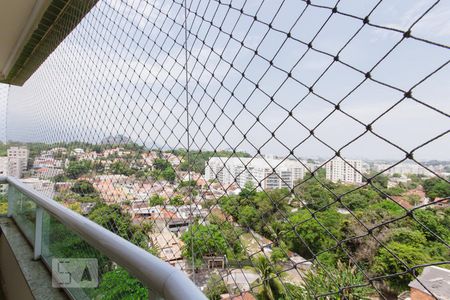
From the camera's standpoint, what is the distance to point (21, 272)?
1.29m

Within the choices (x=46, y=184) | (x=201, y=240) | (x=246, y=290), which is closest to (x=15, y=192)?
(x=46, y=184)

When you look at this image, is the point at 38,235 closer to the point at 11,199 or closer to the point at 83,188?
the point at 83,188

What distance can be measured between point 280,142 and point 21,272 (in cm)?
140

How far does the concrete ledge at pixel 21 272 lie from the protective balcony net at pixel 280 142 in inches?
15.8

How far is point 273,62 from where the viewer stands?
91 cm

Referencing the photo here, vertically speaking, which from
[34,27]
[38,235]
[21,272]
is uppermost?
[34,27]

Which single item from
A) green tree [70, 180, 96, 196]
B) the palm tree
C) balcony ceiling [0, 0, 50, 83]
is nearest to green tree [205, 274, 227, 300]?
the palm tree

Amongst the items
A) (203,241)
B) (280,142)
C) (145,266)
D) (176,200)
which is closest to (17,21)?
(176,200)

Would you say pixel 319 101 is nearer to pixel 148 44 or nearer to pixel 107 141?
pixel 148 44

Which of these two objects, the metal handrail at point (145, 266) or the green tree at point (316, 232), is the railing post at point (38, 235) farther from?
the green tree at point (316, 232)

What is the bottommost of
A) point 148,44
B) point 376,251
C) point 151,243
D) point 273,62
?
point 151,243

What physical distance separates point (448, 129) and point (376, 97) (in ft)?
0.62

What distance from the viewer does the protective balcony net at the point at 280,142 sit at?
→ 23.9 inches

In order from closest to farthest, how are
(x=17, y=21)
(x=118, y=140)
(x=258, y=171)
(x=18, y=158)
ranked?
1. (x=258, y=171)
2. (x=118, y=140)
3. (x=17, y=21)
4. (x=18, y=158)
